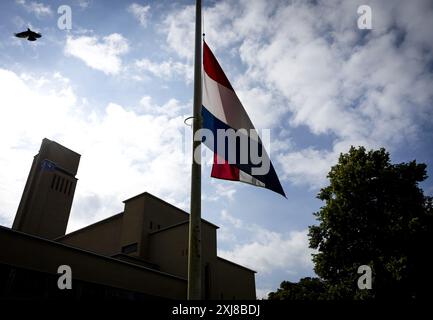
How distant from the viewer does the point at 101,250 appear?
36.6m

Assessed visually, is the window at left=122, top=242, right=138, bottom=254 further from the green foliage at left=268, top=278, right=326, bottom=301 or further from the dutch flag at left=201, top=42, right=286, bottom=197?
the dutch flag at left=201, top=42, right=286, bottom=197

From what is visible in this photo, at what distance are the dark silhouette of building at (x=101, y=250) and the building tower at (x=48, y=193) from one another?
113 millimetres

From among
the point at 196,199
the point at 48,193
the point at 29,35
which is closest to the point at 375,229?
the point at 196,199

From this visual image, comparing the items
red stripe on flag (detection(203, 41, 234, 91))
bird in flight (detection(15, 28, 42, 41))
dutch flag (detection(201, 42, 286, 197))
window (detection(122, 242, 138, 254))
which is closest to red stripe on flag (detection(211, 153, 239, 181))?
dutch flag (detection(201, 42, 286, 197))

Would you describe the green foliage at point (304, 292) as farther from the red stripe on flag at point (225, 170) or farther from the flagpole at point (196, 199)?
the flagpole at point (196, 199)

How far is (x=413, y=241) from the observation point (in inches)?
830

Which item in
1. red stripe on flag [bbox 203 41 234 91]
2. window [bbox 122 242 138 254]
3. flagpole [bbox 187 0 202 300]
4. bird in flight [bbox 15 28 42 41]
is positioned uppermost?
bird in flight [bbox 15 28 42 41]

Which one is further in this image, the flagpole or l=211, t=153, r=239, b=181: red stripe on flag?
l=211, t=153, r=239, b=181: red stripe on flag

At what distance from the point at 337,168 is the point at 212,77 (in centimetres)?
2223

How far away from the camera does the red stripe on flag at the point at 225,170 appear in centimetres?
796

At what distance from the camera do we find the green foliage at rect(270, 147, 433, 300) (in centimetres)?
2017

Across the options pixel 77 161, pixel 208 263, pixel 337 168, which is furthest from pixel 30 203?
pixel 337 168

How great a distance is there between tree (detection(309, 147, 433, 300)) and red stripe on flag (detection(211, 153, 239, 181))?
58.1 feet

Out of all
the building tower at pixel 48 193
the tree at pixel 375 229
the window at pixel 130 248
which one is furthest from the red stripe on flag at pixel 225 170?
the building tower at pixel 48 193
